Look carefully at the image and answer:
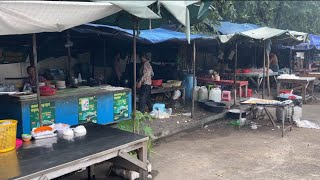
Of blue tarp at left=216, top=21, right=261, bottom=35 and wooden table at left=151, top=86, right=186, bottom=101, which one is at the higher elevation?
blue tarp at left=216, top=21, right=261, bottom=35

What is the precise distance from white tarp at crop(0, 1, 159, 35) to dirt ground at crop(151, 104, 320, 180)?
276cm

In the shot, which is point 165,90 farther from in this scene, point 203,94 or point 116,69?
point 116,69

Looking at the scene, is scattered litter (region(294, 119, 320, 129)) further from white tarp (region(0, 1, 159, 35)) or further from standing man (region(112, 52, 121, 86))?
white tarp (region(0, 1, 159, 35))

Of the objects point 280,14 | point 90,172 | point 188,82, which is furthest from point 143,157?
point 280,14

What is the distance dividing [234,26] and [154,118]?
25.7ft

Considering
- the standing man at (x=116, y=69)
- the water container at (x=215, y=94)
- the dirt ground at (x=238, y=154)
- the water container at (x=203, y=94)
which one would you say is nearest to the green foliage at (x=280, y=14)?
the water container at (x=203, y=94)

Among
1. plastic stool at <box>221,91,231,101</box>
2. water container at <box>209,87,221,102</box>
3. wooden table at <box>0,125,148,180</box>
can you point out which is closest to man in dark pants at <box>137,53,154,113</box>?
water container at <box>209,87,221,102</box>

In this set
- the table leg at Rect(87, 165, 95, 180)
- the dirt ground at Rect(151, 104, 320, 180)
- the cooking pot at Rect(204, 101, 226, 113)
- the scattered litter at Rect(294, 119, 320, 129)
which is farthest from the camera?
the cooking pot at Rect(204, 101, 226, 113)

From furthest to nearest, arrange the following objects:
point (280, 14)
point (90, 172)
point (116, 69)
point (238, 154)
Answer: point (280, 14) < point (116, 69) < point (238, 154) < point (90, 172)

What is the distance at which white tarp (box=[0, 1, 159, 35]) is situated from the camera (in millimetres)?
3502

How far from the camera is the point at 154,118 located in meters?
8.87

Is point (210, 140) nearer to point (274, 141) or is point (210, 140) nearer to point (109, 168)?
point (274, 141)

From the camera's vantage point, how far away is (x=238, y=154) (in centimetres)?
641

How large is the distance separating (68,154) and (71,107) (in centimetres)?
279
